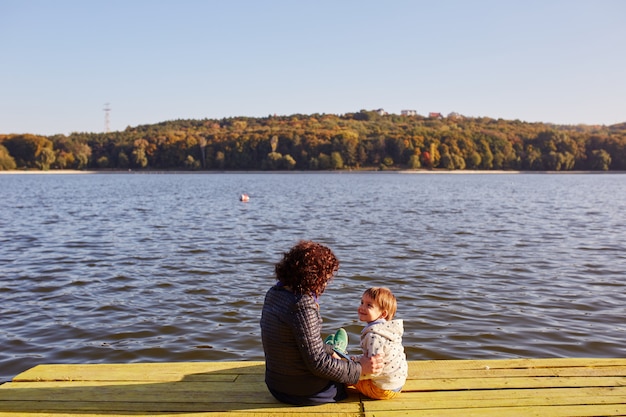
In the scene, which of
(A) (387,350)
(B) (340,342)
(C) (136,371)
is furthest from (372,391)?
(C) (136,371)

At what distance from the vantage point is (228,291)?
1146 centimetres

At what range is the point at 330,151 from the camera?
137250 mm

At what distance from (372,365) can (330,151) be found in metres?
134

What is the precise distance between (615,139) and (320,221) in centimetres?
12898

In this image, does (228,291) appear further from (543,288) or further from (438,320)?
(543,288)

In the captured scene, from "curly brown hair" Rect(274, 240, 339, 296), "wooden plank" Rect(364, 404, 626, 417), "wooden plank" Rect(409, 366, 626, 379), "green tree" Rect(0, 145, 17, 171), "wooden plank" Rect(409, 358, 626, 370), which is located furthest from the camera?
"green tree" Rect(0, 145, 17, 171)

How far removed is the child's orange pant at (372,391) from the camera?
4.49 metres

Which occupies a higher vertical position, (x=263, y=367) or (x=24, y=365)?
(x=263, y=367)

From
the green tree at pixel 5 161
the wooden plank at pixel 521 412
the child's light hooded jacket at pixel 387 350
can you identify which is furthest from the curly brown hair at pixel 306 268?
the green tree at pixel 5 161

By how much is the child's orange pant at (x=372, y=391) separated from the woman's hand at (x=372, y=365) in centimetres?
12

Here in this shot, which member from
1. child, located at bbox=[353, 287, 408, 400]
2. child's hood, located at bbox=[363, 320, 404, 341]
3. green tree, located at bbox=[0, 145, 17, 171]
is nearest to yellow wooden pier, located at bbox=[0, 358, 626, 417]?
child, located at bbox=[353, 287, 408, 400]

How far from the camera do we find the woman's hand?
4441 millimetres

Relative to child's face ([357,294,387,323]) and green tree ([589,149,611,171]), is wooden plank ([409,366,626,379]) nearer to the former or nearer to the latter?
child's face ([357,294,387,323])

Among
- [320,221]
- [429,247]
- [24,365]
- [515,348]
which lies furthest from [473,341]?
[320,221]
